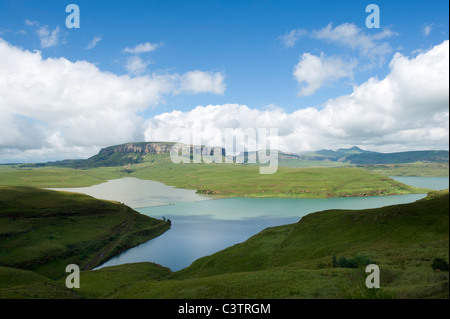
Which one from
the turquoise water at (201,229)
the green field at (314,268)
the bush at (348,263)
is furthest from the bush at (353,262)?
the turquoise water at (201,229)

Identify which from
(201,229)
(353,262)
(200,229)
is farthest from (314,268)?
(200,229)

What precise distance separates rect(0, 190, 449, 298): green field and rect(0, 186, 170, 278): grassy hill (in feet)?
76.8

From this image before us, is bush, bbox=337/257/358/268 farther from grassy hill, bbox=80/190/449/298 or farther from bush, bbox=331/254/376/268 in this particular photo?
grassy hill, bbox=80/190/449/298

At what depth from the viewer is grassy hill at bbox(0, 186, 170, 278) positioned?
255 feet

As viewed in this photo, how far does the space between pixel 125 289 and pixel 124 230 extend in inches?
3407

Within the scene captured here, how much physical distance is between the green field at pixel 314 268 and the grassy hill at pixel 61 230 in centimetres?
2341

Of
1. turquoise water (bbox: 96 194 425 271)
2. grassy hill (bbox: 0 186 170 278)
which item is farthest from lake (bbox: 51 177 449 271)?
grassy hill (bbox: 0 186 170 278)

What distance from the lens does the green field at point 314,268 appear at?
72.6 ft

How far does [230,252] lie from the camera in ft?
227

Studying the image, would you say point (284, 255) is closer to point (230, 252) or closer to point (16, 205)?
point (230, 252)

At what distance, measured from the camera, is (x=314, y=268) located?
3644 centimetres
